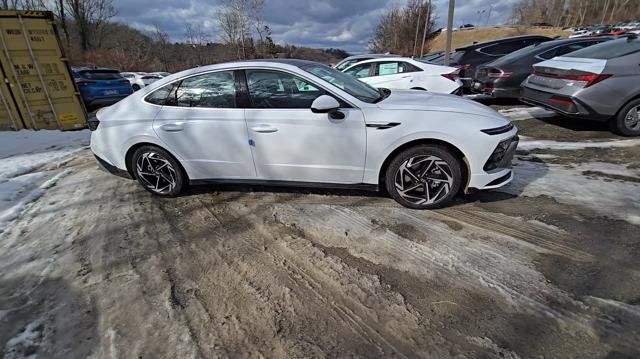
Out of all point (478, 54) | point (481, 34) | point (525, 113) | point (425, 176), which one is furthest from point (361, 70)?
point (481, 34)

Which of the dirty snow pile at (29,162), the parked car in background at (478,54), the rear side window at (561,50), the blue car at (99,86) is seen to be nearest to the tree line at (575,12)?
the parked car in background at (478,54)

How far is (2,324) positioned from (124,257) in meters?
0.84

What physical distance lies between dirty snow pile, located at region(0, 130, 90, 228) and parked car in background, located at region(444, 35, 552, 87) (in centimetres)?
989

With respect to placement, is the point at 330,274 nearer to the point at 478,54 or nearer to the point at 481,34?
the point at 478,54

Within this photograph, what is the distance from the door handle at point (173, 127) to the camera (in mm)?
3611

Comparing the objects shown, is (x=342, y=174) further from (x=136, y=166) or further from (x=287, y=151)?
(x=136, y=166)

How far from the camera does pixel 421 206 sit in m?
3.35

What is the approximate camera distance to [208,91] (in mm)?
3590

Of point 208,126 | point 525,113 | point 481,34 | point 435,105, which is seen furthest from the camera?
point 481,34

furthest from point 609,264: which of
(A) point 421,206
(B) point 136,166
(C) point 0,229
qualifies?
(C) point 0,229

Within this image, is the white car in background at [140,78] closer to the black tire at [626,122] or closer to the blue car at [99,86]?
the blue car at [99,86]

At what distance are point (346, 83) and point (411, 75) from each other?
15.5 ft

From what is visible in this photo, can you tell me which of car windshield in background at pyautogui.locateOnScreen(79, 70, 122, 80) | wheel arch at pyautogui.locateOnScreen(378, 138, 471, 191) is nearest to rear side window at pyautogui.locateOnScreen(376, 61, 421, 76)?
wheel arch at pyautogui.locateOnScreen(378, 138, 471, 191)

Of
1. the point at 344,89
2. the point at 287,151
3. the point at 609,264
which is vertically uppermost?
the point at 344,89
